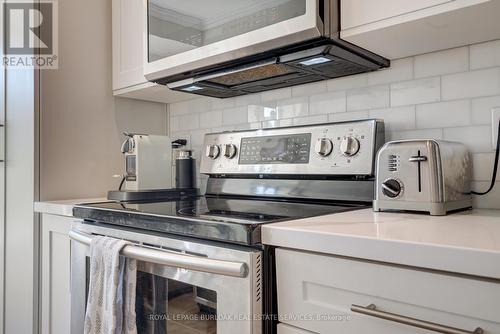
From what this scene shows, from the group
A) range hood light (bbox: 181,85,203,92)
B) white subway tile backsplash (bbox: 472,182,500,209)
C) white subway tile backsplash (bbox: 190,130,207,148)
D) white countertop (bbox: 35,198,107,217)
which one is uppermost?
range hood light (bbox: 181,85,203,92)

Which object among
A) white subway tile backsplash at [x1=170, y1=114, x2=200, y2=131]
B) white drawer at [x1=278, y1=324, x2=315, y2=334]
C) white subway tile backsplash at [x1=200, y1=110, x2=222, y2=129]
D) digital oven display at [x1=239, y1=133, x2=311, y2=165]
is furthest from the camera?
white subway tile backsplash at [x1=170, y1=114, x2=200, y2=131]

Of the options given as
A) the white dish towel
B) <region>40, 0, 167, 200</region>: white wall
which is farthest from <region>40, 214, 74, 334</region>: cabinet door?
the white dish towel

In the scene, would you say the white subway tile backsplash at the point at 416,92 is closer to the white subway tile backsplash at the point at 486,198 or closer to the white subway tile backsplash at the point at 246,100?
the white subway tile backsplash at the point at 486,198

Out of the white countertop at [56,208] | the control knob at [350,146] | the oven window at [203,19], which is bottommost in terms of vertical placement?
the white countertop at [56,208]

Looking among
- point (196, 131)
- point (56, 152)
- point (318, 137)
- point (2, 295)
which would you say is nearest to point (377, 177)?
point (318, 137)

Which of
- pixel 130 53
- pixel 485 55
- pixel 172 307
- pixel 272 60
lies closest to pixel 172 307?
pixel 172 307

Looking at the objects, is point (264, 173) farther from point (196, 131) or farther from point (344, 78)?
point (196, 131)

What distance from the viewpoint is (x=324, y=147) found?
120 centimetres

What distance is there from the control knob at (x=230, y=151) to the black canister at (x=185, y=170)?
216 mm

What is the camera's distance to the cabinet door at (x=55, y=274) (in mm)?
1359

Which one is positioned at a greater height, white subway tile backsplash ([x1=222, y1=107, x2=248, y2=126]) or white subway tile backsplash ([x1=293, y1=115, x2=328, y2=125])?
white subway tile backsplash ([x1=222, y1=107, x2=248, y2=126])

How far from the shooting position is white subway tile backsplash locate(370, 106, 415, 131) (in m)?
1.16

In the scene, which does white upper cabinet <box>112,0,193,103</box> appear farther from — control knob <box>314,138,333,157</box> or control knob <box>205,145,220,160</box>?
control knob <box>314,138,333,157</box>

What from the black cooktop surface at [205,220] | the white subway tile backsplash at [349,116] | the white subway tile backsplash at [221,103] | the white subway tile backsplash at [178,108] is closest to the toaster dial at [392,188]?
the black cooktop surface at [205,220]
